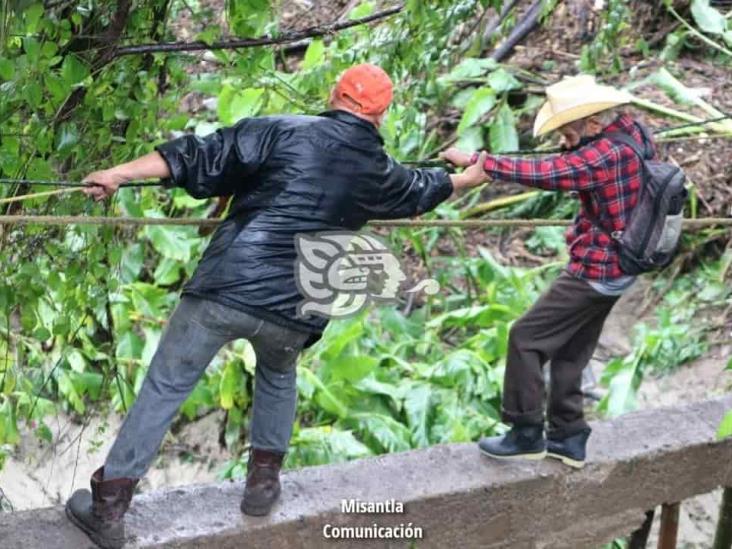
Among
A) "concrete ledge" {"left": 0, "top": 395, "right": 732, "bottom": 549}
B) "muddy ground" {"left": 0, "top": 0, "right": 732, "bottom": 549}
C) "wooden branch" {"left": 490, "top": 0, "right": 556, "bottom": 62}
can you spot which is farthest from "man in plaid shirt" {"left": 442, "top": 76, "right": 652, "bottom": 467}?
"wooden branch" {"left": 490, "top": 0, "right": 556, "bottom": 62}

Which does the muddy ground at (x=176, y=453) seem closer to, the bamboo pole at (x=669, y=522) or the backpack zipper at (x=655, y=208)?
the bamboo pole at (x=669, y=522)

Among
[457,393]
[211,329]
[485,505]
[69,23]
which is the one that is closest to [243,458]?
[457,393]

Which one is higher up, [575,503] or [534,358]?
[534,358]

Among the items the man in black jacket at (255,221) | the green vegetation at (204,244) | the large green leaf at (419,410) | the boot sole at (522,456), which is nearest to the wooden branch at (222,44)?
the green vegetation at (204,244)

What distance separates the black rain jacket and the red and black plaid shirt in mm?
529

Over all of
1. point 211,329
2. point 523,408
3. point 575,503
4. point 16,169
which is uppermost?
point 16,169

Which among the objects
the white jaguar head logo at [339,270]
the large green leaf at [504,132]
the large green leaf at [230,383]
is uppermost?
the white jaguar head logo at [339,270]

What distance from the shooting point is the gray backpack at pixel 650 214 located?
12.7 ft

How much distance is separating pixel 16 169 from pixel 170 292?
126 inches

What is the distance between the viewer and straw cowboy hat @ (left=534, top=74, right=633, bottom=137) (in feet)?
12.5

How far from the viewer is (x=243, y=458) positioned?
580cm

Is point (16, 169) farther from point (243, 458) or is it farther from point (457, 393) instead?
point (457, 393)

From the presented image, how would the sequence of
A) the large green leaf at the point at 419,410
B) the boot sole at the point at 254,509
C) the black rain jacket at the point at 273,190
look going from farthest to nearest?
the large green leaf at the point at 419,410 → the boot sole at the point at 254,509 → the black rain jacket at the point at 273,190

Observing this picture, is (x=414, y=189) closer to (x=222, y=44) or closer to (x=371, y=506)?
(x=222, y=44)
